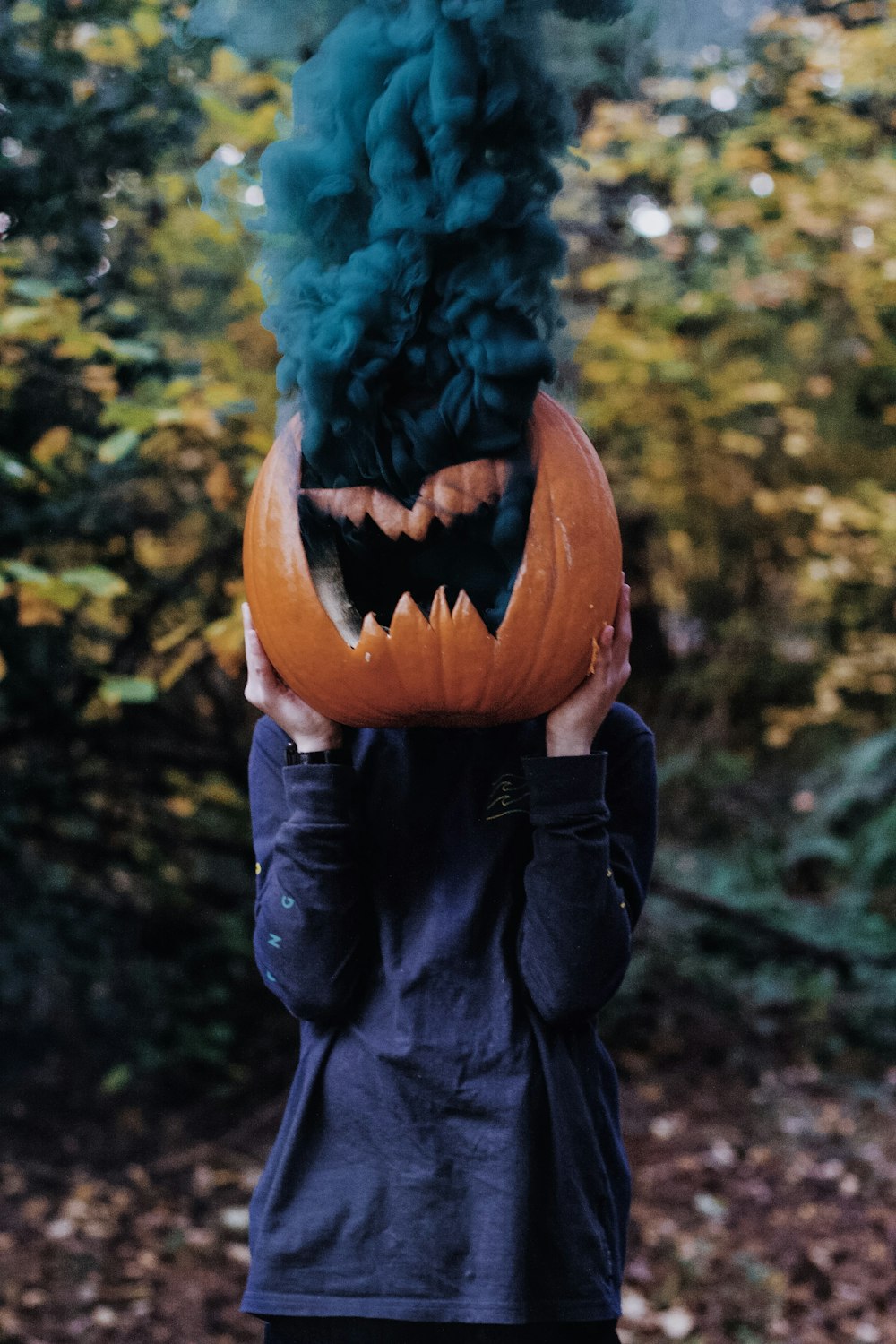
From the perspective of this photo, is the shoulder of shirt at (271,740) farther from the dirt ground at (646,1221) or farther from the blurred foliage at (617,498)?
the dirt ground at (646,1221)

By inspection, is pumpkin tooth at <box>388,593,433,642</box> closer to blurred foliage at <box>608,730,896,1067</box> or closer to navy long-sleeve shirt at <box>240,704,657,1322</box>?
navy long-sleeve shirt at <box>240,704,657,1322</box>

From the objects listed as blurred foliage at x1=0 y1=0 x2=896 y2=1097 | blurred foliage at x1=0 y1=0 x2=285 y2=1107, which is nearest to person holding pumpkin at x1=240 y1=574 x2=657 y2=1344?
blurred foliage at x1=0 y1=0 x2=896 y2=1097

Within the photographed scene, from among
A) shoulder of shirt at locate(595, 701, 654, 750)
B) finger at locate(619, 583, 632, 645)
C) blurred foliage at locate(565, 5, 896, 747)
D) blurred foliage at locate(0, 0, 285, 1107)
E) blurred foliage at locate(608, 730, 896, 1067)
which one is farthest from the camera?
blurred foliage at locate(608, 730, 896, 1067)

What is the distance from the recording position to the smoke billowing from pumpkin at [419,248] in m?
1.20

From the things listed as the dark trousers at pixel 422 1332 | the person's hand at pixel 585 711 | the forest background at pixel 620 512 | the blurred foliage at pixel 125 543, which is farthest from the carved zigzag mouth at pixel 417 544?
the blurred foliage at pixel 125 543

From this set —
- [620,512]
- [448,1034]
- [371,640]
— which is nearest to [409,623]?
[371,640]

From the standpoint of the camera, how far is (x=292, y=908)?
139cm

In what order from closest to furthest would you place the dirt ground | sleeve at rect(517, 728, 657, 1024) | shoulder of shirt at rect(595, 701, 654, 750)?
sleeve at rect(517, 728, 657, 1024)
shoulder of shirt at rect(595, 701, 654, 750)
the dirt ground

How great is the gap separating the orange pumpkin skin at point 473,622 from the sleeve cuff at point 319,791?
0.08 metres

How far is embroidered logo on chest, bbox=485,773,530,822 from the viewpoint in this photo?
1434mm

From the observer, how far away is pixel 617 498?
5590 mm

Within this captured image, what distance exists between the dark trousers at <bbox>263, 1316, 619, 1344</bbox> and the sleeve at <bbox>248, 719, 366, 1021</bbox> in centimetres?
35

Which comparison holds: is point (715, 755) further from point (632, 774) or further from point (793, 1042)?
point (632, 774)

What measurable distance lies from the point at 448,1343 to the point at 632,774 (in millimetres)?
713
